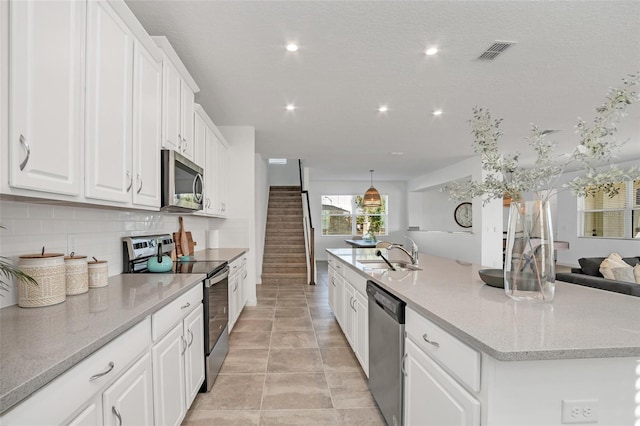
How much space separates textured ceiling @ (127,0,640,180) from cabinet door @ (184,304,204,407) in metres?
2.01

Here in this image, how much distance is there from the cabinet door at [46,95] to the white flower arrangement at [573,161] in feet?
5.59

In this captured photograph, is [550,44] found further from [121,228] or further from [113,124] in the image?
[121,228]

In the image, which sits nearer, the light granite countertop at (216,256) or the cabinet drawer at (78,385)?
the cabinet drawer at (78,385)

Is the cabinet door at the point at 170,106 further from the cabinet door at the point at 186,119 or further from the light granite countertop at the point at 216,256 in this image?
the light granite countertop at the point at 216,256

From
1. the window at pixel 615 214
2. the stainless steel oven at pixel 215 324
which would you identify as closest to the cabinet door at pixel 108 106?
the stainless steel oven at pixel 215 324

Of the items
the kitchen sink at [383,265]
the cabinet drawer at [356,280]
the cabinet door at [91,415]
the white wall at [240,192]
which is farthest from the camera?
the white wall at [240,192]

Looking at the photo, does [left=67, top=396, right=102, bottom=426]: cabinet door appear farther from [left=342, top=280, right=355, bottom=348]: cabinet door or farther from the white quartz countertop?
[left=342, top=280, right=355, bottom=348]: cabinet door

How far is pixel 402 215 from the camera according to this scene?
39.7ft

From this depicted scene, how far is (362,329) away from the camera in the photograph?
8.81ft

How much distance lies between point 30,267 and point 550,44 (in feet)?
11.8

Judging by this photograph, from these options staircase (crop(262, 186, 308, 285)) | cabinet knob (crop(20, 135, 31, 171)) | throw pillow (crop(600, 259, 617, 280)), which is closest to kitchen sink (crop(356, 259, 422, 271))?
cabinet knob (crop(20, 135, 31, 171))

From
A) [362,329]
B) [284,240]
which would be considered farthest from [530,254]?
[284,240]

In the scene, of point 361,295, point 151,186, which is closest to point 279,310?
point 361,295

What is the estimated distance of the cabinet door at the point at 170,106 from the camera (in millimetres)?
2393
